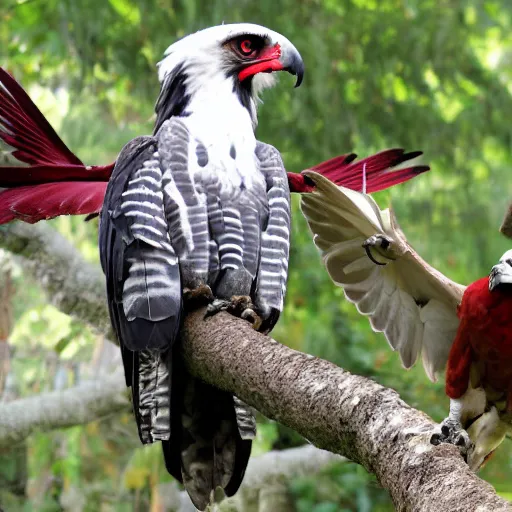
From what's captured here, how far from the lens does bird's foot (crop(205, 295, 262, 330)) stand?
6.45 feet

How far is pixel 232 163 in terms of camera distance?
2.17 m

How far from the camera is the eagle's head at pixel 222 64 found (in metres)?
2.24

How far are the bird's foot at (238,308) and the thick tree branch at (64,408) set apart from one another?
168cm

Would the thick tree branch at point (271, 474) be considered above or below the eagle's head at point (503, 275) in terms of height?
below

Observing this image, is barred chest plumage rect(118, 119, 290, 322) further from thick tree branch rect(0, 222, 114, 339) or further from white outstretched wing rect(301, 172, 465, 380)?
thick tree branch rect(0, 222, 114, 339)

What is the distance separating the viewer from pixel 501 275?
197 centimetres

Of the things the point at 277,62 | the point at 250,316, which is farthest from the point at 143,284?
the point at 277,62

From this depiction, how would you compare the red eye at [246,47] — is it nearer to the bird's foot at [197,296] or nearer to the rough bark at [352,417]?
the bird's foot at [197,296]

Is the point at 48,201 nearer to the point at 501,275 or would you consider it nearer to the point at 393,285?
the point at 393,285

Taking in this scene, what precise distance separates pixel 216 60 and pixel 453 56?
336 centimetres

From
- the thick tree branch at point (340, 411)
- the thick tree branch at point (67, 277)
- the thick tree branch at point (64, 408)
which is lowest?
the thick tree branch at point (64, 408)

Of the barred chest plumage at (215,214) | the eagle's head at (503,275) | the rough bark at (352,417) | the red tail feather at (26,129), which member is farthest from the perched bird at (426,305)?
the red tail feather at (26,129)

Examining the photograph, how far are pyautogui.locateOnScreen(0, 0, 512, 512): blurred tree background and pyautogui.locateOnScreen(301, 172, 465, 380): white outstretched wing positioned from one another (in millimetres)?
1459

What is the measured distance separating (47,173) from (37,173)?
0.10 feet
